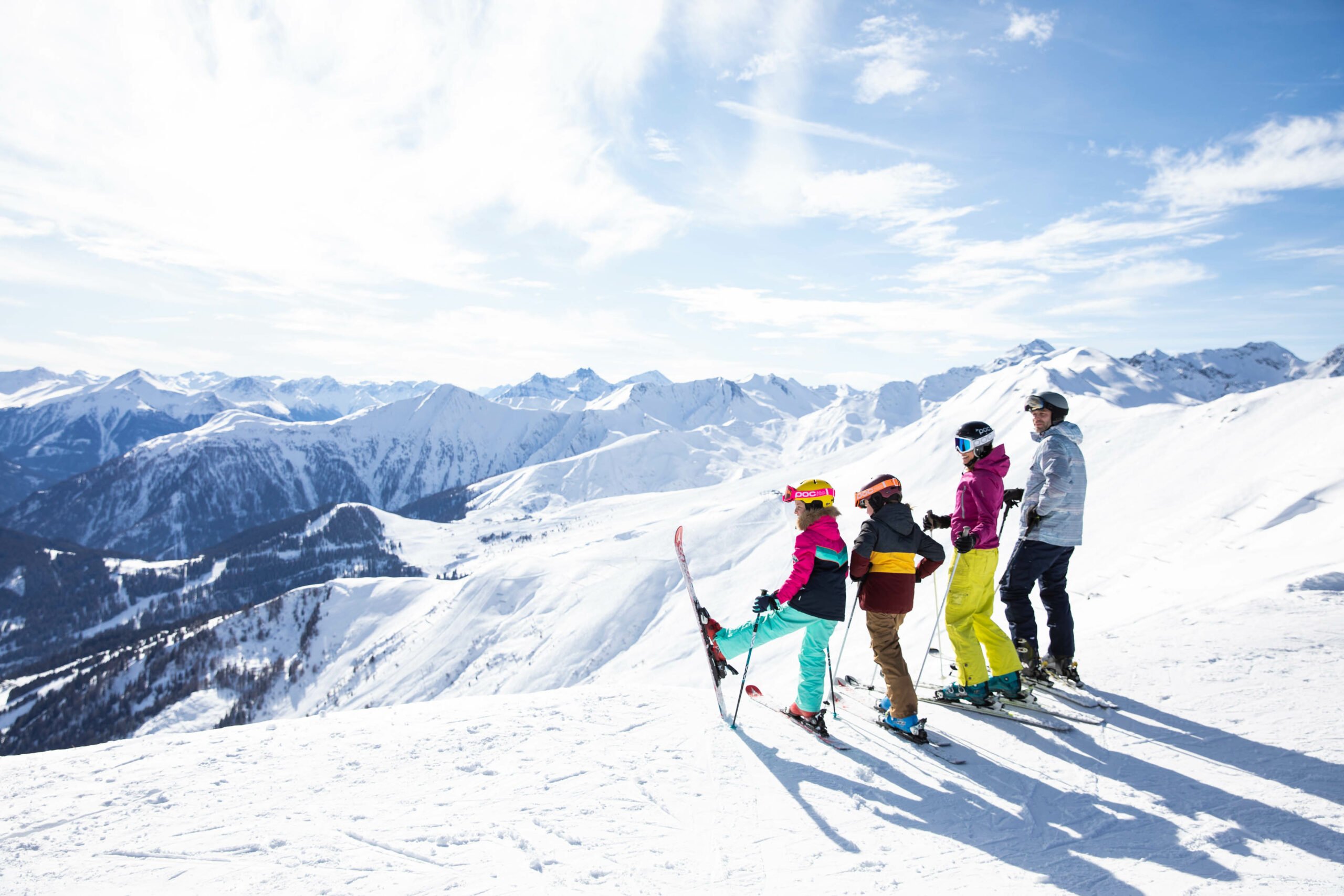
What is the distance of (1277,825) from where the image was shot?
4609mm

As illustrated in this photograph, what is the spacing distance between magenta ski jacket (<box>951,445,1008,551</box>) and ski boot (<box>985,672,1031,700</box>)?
5.07 ft

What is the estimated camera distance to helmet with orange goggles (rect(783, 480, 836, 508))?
662cm

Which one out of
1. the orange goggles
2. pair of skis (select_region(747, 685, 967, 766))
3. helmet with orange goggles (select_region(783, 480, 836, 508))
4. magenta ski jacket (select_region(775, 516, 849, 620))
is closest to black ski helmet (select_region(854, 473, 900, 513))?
the orange goggles

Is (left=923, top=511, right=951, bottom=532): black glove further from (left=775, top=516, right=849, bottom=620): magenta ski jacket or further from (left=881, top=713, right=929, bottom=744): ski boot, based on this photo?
(left=881, top=713, right=929, bottom=744): ski boot

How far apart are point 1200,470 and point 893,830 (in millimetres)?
44325

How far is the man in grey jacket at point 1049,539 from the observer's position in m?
7.42

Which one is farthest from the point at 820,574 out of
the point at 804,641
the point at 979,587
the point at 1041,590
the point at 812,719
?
the point at 1041,590

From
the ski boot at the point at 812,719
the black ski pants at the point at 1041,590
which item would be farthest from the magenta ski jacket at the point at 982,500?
the ski boot at the point at 812,719

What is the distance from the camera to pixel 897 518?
6414 mm

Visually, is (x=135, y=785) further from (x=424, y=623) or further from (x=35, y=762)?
(x=424, y=623)

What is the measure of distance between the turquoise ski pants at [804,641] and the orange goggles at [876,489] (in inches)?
55.4

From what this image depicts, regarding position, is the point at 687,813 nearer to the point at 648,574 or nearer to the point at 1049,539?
the point at 1049,539

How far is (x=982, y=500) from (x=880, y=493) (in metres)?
1.38

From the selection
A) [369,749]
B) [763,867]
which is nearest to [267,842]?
[369,749]
